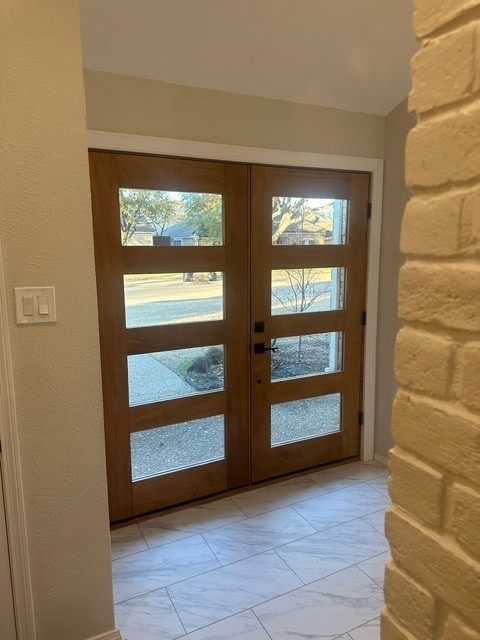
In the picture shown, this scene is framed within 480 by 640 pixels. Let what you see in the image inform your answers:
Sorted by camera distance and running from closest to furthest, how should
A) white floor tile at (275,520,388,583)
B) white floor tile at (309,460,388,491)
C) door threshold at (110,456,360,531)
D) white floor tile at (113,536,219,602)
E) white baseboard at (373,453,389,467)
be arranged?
white floor tile at (113,536,219,602) < white floor tile at (275,520,388,583) < door threshold at (110,456,360,531) < white floor tile at (309,460,388,491) < white baseboard at (373,453,389,467)

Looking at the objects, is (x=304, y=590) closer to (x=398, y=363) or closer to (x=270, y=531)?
(x=270, y=531)

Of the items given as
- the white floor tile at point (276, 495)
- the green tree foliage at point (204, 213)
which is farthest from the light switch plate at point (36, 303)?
the white floor tile at point (276, 495)

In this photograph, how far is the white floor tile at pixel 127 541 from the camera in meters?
2.35

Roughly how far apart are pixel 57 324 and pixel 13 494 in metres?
0.58

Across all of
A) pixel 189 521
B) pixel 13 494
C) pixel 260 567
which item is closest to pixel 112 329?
pixel 13 494

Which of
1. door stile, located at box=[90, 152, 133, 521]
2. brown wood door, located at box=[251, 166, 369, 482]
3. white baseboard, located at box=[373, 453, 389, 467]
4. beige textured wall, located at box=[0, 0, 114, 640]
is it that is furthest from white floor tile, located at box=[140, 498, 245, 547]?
white baseboard, located at box=[373, 453, 389, 467]

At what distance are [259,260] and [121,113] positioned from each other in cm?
108

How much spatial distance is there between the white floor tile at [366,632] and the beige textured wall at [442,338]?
4.70 feet

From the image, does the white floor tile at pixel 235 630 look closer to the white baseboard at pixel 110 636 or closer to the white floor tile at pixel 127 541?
the white baseboard at pixel 110 636

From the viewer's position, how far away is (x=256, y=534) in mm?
2477

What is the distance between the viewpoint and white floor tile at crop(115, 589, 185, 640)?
1.84 m

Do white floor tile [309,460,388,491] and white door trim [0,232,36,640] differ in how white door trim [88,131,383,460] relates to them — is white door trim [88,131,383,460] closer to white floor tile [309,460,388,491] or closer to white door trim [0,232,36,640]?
white floor tile [309,460,388,491]

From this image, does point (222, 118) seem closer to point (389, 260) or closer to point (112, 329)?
point (112, 329)

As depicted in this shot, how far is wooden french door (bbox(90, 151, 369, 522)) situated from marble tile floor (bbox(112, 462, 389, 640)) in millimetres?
234
